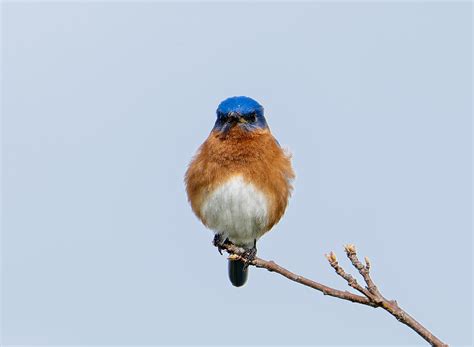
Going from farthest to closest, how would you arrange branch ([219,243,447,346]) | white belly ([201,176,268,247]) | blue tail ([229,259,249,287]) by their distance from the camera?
1. blue tail ([229,259,249,287])
2. white belly ([201,176,268,247])
3. branch ([219,243,447,346])

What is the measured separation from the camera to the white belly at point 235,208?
30.2ft

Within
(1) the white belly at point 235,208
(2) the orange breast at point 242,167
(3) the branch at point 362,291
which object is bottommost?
(3) the branch at point 362,291

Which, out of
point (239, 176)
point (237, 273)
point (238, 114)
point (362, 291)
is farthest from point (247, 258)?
point (237, 273)

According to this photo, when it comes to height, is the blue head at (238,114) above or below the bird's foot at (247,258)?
above

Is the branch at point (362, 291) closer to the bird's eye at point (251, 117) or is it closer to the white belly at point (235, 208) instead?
the white belly at point (235, 208)

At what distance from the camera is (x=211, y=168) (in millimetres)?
9352

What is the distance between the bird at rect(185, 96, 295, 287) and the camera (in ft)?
30.5

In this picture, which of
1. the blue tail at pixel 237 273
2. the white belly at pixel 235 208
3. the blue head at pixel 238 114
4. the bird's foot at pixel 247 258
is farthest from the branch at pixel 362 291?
the blue tail at pixel 237 273

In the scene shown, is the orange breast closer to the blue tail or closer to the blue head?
the blue head

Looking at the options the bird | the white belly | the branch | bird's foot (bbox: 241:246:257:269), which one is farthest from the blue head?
the branch

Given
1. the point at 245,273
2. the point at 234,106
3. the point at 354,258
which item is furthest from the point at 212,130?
the point at 354,258

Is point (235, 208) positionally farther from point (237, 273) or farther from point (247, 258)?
point (247, 258)

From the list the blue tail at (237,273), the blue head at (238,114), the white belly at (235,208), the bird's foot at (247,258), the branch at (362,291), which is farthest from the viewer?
the blue tail at (237,273)

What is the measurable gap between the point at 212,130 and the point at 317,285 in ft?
16.8
